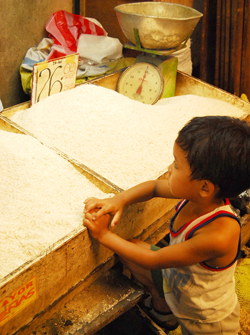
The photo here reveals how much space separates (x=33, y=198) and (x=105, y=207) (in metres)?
0.27

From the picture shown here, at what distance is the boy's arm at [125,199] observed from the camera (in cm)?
112

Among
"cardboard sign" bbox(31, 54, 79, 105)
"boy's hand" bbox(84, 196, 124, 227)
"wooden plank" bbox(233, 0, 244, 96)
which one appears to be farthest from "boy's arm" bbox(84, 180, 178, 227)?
"wooden plank" bbox(233, 0, 244, 96)

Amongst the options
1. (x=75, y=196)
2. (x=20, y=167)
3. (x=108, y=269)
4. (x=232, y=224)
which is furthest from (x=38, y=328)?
(x=232, y=224)

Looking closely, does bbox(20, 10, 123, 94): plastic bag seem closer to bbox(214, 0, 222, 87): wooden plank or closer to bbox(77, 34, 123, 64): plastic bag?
bbox(77, 34, 123, 64): plastic bag

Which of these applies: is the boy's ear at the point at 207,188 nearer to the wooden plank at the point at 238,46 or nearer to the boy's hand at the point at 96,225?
the boy's hand at the point at 96,225

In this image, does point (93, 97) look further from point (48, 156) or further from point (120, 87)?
point (48, 156)

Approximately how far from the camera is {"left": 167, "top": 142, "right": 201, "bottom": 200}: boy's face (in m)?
0.97

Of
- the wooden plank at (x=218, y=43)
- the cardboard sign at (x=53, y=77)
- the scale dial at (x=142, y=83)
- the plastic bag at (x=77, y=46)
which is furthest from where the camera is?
the wooden plank at (x=218, y=43)

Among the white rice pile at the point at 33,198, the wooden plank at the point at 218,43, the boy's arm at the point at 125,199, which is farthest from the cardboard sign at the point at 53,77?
the wooden plank at the point at 218,43

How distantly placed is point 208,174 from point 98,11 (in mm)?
2895

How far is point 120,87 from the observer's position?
224 cm

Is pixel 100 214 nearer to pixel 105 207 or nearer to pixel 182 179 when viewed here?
pixel 105 207

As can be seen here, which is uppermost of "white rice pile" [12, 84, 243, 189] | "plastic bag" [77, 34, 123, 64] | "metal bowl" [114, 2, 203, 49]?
"metal bowl" [114, 2, 203, 49]

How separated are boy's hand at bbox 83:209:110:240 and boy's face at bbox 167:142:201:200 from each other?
0.26 m
